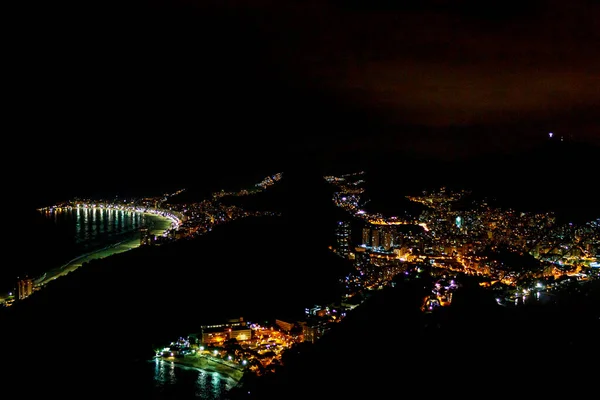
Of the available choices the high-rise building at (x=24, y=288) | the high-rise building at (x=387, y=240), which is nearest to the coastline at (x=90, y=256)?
the high-rise building at (x=24, y=288)

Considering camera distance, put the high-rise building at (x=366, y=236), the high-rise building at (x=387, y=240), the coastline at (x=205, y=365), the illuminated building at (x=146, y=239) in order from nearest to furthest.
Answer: the coastline at (x=205, y=365) → the high-rise building at (x=387, y=240) → the high-rise building at (x=366, y=236) → the illuminated building at (x=146, y=239)

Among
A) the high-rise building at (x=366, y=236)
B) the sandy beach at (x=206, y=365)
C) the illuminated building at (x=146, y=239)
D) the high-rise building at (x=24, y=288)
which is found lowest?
the sandy beach at (x=206, y=365)

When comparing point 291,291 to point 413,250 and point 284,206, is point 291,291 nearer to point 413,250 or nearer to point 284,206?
point 413,250

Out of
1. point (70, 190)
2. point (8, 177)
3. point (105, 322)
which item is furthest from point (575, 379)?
point (70, 190)

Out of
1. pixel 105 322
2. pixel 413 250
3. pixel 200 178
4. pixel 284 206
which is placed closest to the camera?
pixel 105 322

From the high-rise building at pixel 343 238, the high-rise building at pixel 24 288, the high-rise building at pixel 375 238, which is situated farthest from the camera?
the high-rise building at pixel 375 238

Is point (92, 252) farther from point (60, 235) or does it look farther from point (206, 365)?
point (206, 365)

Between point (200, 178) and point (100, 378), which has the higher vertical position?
point (200, 178)

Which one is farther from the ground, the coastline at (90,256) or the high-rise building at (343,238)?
the high-rise building at (343,238)

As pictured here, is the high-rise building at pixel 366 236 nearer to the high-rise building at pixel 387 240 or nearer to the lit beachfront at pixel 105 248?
the high-rise building at pixel 387 240
